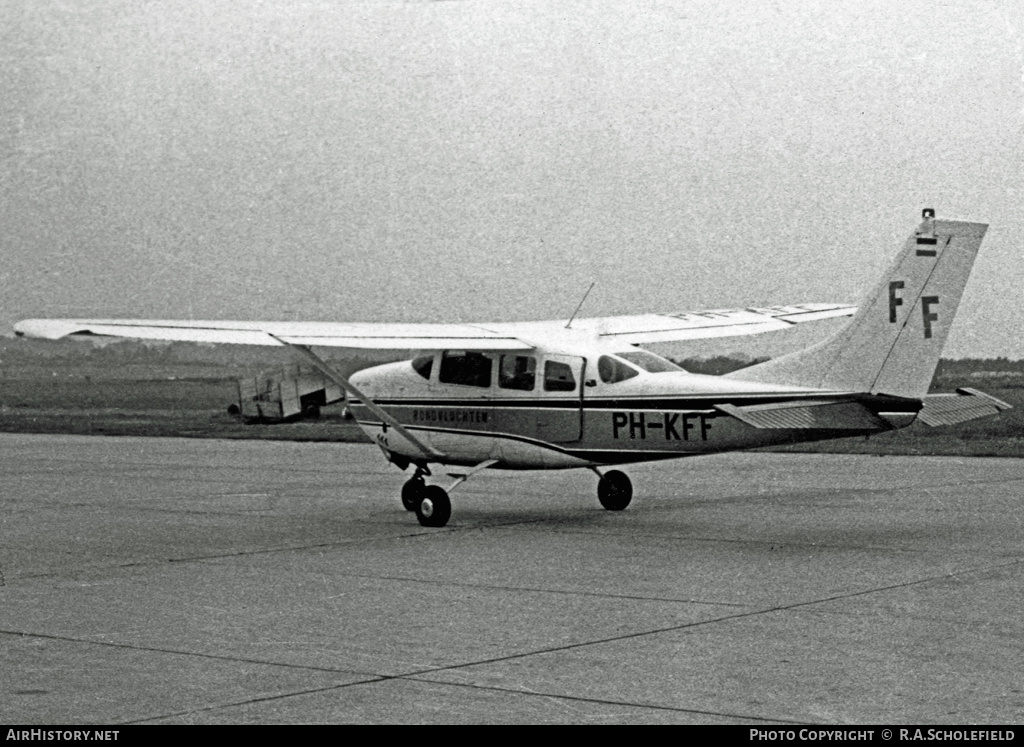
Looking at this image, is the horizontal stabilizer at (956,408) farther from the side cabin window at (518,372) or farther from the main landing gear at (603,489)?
the side cabin window at (518,372)

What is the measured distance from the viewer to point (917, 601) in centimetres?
1087

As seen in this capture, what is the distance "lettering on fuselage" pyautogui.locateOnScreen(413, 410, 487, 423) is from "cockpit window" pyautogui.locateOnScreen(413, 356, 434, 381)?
1.53 ft

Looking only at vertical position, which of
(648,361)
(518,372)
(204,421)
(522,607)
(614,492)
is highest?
(648,361)

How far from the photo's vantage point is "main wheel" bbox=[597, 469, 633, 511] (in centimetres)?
1841

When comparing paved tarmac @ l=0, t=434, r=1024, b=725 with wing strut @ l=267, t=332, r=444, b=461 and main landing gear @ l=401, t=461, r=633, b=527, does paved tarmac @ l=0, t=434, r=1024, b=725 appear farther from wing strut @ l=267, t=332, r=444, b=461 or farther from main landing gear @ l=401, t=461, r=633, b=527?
wing strut @ l=267, t=332, r=444, b=461

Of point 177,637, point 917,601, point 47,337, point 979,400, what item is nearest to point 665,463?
point 979,400

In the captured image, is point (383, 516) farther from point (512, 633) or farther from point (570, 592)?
point (512, 633)

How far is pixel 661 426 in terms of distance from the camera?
16.2 metres

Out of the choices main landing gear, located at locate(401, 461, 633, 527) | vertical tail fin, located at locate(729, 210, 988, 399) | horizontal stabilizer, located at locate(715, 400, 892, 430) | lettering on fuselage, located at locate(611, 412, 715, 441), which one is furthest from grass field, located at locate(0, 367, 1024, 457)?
vertical tail fin, located at locate(729, 210, 988, 399)

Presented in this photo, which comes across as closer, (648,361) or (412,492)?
(648,361)

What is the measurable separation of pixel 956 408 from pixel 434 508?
18.9 ft

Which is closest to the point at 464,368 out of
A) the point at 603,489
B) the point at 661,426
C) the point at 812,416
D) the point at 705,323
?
the point at 603,489

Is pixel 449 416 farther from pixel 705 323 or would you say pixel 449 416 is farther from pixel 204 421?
pixel 204 421

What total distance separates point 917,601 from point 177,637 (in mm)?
5299
